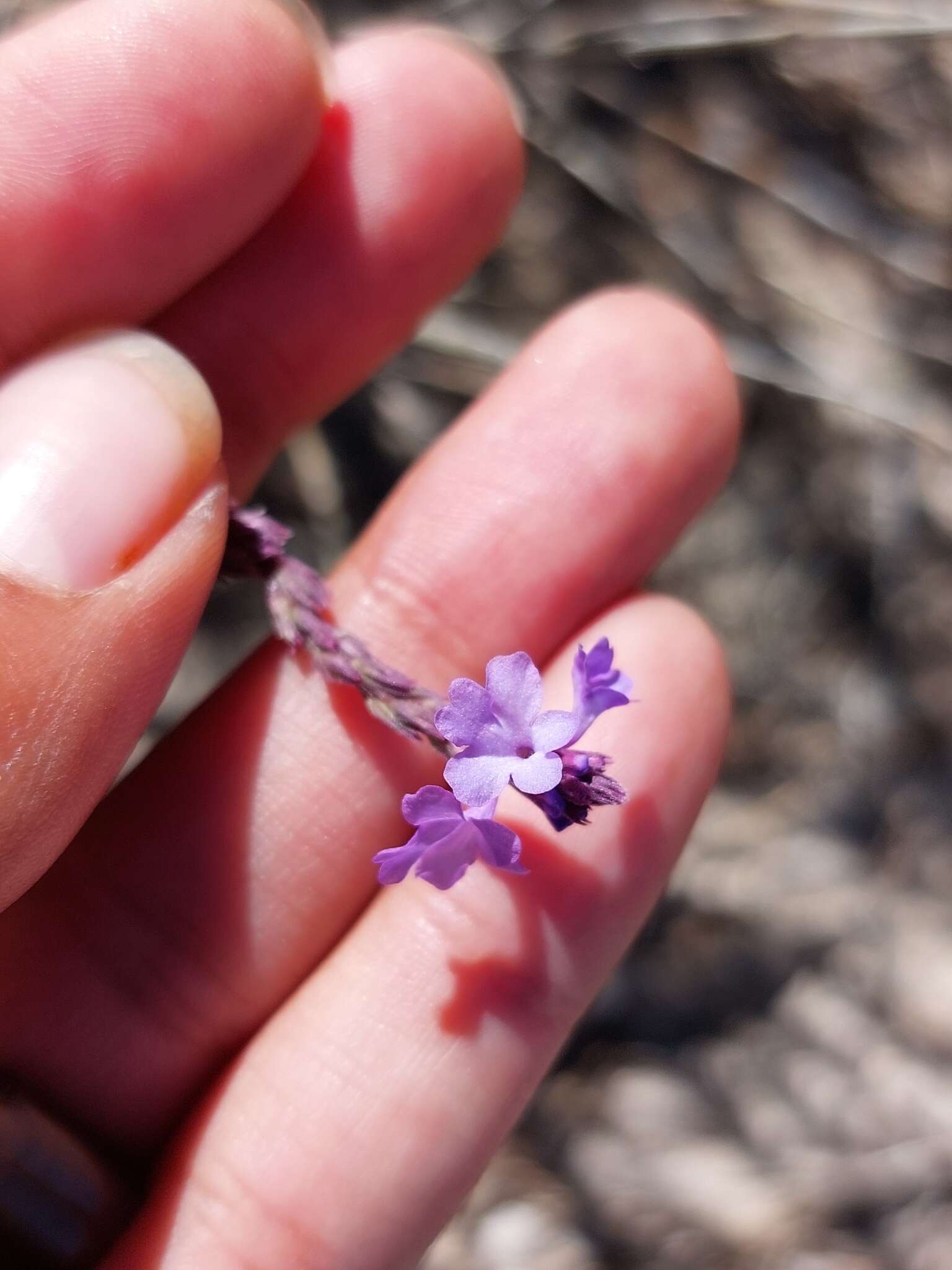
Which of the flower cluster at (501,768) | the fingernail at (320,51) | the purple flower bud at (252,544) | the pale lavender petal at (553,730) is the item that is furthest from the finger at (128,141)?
the pale lavender petal at (553,730)

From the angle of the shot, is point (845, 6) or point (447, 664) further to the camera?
point (845, 6)

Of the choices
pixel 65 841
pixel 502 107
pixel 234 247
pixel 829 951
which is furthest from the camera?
pixel 829 951

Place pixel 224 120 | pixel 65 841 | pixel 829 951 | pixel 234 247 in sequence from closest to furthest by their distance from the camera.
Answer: pixel 65 841, pixel 224 120, pixel 234 247, pixel 829 951

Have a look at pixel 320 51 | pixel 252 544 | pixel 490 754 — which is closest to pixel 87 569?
pixel 252 544

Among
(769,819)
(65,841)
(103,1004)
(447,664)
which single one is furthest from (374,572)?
(769,819)

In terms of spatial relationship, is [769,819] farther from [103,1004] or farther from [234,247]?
[234,247]

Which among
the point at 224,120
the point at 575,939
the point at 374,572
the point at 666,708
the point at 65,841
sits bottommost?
the point at 575,939

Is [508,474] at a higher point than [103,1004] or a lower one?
higher

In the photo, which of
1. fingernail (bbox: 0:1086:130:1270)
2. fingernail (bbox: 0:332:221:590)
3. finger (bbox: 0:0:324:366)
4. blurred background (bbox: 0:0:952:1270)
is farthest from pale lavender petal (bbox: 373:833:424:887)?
blurred background (bbox: 0:0:952:1270)
